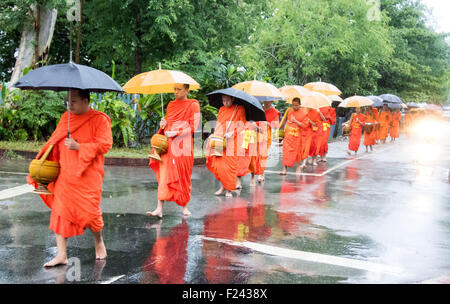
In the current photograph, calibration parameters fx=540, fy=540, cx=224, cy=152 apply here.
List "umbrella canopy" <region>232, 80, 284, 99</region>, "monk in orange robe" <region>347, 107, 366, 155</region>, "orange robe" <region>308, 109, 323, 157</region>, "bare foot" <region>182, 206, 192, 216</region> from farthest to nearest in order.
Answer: "monk in orange robe" <region>347, 107, 366, 155</region> → "orange robe" <region>308, 109, 323, 157</region> → "umbrella canopy" <region>232, 80, 284, 99</region> → "bare foot" <region>182, 206, 192, 216</region>

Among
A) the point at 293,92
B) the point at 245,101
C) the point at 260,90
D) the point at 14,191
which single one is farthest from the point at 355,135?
the point at 14,191

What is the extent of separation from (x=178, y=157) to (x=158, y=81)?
3.63 ft

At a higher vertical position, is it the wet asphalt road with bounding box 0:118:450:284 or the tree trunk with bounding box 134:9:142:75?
the tree trunk with bounding box 134:9:142:75

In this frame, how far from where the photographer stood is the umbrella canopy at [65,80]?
497 cm

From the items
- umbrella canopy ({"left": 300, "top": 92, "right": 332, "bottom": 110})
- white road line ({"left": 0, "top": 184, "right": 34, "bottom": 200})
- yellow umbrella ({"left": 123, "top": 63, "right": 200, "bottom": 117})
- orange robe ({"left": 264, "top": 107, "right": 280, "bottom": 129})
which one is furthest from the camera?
umbrella canopy ({"left": 300, "top": 92, "right": 332, "bottom": 110})

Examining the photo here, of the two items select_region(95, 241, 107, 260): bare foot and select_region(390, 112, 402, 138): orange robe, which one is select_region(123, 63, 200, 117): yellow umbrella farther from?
select_region(390, 112, 402, 138): orange robe

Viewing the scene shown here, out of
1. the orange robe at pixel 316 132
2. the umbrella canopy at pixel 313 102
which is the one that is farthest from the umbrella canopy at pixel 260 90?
the orange robe at pixel 316 132

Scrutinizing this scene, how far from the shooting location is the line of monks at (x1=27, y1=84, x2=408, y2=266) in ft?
17.1

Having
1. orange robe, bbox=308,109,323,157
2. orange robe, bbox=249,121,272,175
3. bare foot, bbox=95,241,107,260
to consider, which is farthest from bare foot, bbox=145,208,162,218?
orange robe, bbox=308,109,323,157

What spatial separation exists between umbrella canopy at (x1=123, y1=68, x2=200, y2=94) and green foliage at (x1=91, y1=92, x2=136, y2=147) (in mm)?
6527

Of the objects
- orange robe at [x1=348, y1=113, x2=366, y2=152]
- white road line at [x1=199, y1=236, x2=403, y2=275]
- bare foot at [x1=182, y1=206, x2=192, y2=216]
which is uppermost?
orange robe at [x1=348, y1=113, x2=366, y2=152]

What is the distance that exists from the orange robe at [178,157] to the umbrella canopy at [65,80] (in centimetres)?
246

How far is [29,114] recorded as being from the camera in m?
14.6
